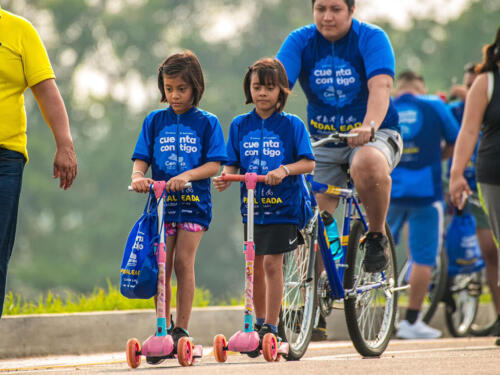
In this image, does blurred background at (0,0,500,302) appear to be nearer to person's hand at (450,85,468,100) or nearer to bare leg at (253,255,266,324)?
person's hand at (450,85,468,100)

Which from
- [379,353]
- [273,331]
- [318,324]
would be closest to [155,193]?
[273,331]

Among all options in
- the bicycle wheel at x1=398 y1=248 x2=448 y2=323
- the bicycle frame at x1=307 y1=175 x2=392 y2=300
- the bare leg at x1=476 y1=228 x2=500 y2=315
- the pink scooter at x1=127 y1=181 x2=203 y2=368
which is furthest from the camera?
the bicycle wheel at x1=398 y1=248 x2=448 y2=323

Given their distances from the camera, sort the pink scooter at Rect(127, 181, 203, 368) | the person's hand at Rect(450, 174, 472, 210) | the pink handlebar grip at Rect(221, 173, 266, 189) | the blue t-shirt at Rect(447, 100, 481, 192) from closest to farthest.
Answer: the pink scooter at Rect(127, 181, 203, 368) < the pink handlebar grip at Rect(221, 173, 266, 189) < the person's hand at Rect(450, 174, 472, 210) < the blue t-shirt at Rect(447, 100, 481, 192)

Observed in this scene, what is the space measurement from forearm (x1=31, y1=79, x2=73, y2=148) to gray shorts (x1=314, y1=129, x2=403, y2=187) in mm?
1832

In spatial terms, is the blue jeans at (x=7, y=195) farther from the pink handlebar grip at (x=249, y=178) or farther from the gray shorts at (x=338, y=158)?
the gray shorts at (x=338, y=158)

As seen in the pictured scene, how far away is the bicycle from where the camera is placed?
5961 mm

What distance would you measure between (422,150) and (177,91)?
13.1 ft

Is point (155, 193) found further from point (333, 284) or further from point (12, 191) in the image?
point (333, 284)

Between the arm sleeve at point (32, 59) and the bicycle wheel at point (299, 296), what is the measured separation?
1.69 m

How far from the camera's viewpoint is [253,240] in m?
5.52

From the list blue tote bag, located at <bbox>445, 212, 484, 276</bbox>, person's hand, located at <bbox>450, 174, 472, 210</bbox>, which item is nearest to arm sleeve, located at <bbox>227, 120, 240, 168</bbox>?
person's hand, located at <bbox>450, 174, 472, 210</bbox>

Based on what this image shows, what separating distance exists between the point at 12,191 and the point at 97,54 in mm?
38616

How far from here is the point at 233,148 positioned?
587 cm

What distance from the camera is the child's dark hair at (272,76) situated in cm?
578
